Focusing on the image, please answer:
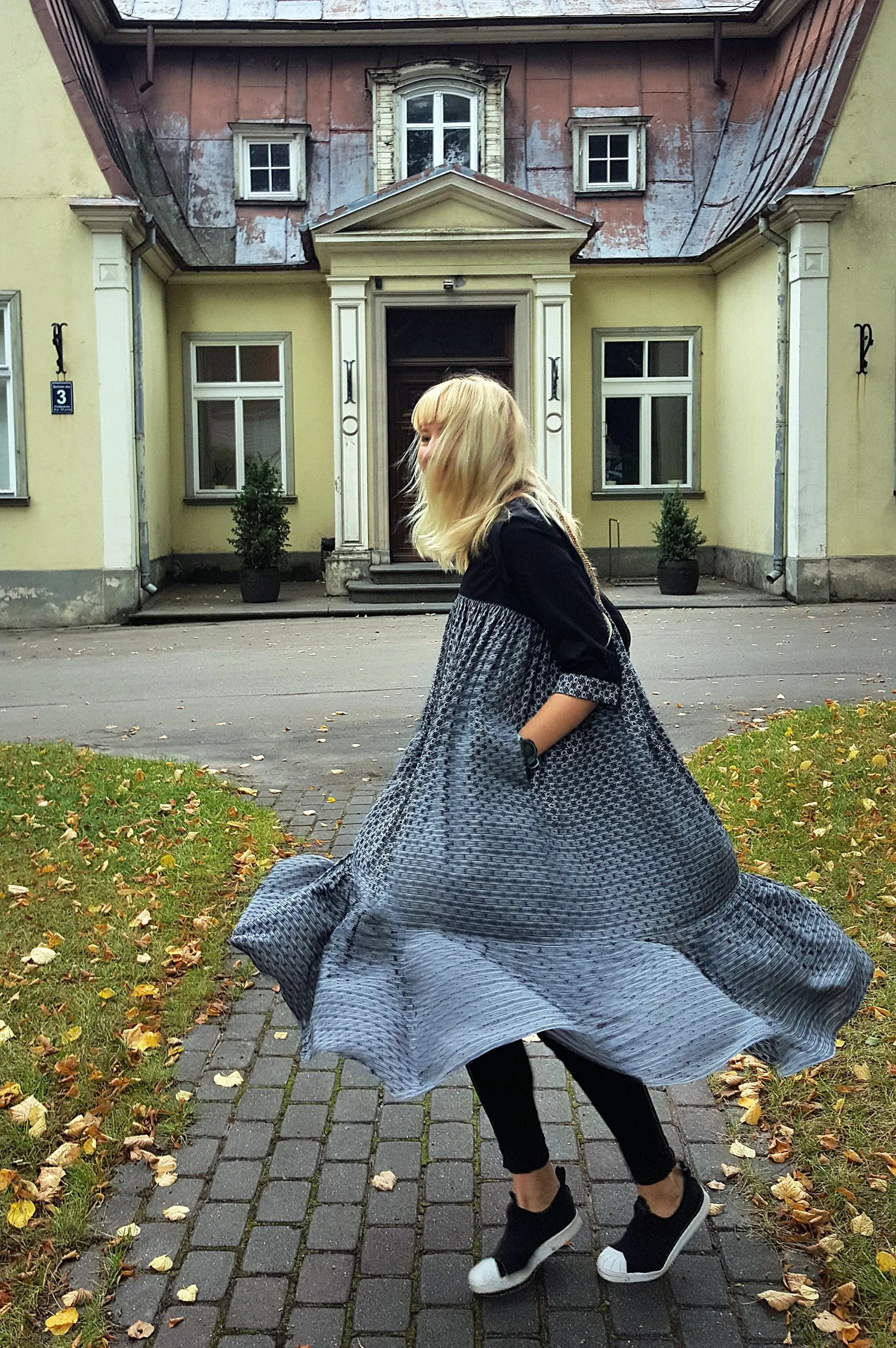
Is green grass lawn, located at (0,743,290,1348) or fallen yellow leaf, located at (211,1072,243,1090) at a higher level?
green grass lawn, located at (0,743,290,1348)

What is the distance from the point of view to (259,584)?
1830 centimetres

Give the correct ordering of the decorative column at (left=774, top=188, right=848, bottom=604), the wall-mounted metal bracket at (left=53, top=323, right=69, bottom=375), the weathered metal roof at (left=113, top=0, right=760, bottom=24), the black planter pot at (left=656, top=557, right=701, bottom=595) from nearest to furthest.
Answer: the decorative column at (left=774, top=188, right=848, bottom=604)
the wall-mounted metal bracket at (left=53, top=323, right=69, bottom=375)
the black planter pot at (left=656, top=557, right=701, bottom=595)
the weathered metal roof at (left=113, top=0, right=760, bottom=24)

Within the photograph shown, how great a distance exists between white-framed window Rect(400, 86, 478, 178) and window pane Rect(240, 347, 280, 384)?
336 cm

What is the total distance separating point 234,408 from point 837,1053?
1836cm

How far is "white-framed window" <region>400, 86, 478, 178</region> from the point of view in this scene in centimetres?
2106

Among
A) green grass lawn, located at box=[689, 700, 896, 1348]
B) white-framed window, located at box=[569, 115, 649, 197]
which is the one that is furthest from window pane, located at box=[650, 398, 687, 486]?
green grass lawn, located at box=[689, 700, 896, 1348]

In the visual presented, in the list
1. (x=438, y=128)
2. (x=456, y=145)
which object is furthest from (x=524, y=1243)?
(x=438, y=128)

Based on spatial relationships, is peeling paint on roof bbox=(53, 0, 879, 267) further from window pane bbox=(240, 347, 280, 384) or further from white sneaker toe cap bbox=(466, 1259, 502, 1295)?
white sneaker toe cap bbox=(466, 1259, 502, 1295)

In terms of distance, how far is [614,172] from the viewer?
21594 millimetres

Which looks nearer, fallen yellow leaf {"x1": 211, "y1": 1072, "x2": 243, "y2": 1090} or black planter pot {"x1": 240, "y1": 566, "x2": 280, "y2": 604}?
fallen yellow leaf {"x1": 211, "y1": 1072, "x2": 243, "y2": 1090}

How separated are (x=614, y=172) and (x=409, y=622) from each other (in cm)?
932

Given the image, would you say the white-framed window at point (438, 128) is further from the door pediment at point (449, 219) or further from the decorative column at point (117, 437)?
the decorative column at point (117, 437)

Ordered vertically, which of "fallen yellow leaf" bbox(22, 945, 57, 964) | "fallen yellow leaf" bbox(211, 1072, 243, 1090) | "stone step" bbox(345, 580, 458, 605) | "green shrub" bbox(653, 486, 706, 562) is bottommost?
"fallen yellow leaf" bbox(211, 1072, 243, 1090)

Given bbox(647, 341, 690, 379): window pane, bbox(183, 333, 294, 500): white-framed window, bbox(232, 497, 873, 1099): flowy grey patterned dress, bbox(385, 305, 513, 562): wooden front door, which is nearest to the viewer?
bbox(232, 497, 873, 1099): flowy grey patterned dress
